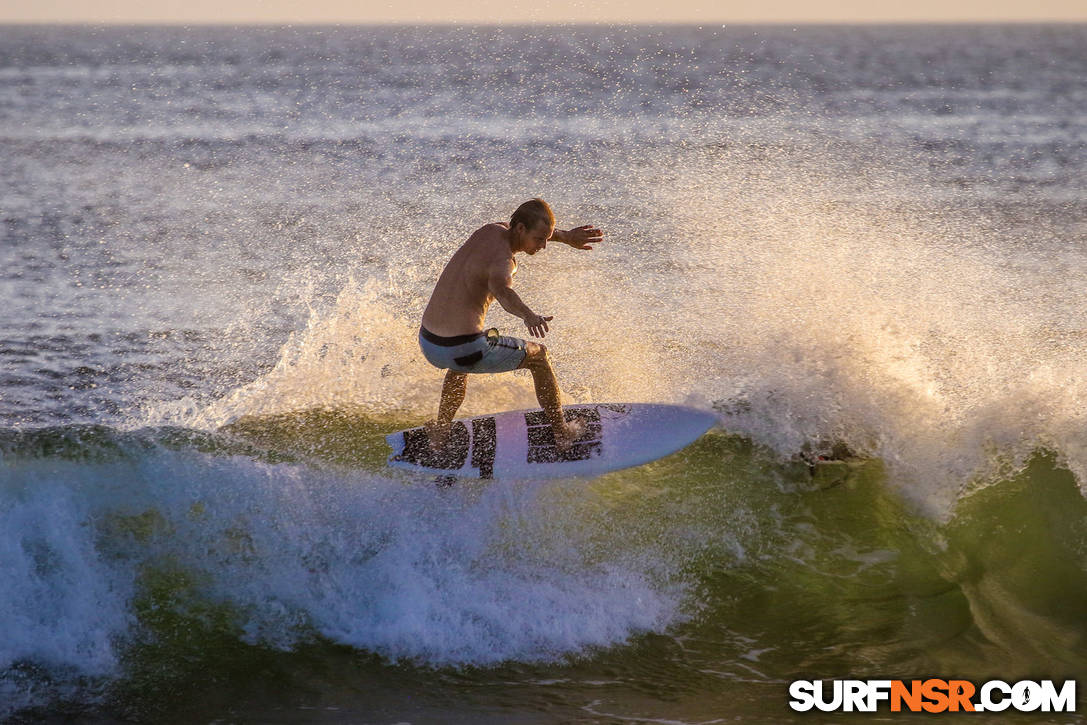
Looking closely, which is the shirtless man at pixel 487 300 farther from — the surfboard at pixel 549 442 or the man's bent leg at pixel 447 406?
the surfboard at pixel 549 442

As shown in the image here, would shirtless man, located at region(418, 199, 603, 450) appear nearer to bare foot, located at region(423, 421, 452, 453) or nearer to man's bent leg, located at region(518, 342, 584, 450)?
man's bent leg, located at region(518, 342, 584, 450)

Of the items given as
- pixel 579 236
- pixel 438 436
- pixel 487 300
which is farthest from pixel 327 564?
pixel 579 236

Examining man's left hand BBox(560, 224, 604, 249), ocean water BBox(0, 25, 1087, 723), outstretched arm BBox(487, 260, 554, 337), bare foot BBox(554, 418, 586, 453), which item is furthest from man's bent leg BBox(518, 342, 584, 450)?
man's left hand BBox(560, 224, 604, 249)

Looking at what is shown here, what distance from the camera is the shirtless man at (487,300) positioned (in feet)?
20.7

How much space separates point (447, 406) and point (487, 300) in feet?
2.89

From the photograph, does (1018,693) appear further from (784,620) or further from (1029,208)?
(1029,208)

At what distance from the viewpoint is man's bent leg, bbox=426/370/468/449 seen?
697 cm

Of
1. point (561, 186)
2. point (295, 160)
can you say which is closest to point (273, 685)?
point (561, 186)

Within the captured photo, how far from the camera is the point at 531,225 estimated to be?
6.32 m

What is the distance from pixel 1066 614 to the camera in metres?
6.48

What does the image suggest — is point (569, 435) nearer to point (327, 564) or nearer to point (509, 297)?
point (509, 297)

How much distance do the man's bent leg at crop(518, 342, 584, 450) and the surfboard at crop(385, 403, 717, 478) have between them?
6cm

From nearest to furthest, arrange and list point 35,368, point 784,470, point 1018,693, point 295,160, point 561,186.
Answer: point 1018,693 → point 784,470 → point 35,368 → point 561,186 → point 295,160

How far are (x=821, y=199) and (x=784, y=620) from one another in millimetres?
11402
